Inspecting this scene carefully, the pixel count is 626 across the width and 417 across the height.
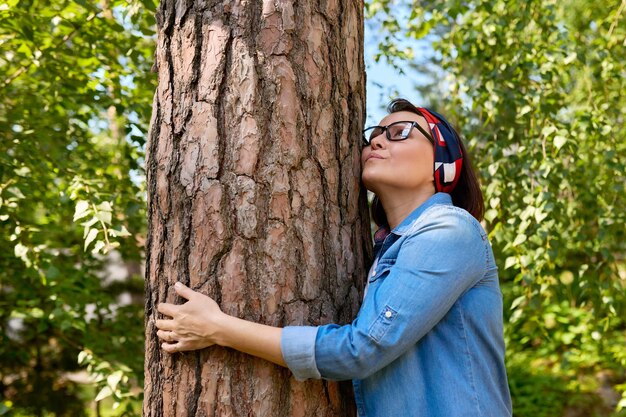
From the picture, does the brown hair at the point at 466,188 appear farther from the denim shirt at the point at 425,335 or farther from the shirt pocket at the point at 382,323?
the shirt pocket at the point at 382,323

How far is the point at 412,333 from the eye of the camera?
1.74m

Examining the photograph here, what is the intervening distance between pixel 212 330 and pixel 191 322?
7 cm

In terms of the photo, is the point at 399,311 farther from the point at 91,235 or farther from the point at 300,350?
the point at 91,235

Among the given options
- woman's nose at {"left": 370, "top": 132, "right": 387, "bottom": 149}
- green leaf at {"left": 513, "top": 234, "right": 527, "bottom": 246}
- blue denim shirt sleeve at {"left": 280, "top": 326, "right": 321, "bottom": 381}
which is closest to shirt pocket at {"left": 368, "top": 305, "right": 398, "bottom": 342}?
blue denim shirt sleeve at {"left": 280, "top": 326, "right": 321, "bottom": 381}

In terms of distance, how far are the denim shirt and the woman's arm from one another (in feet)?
0.15

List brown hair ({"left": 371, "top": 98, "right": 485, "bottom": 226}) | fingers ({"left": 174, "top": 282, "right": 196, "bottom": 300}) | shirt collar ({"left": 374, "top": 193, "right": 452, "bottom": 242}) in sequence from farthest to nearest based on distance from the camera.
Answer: brown hair ({"left": 371, "top": 98, "right": 485, "bottom": 226}) < shirt collar ({"left": 374, "top": 193, "right": 452, "bottom": 242}) < fingers ({"left": 174, "top": 282, "right": 196, "bottom": 300})

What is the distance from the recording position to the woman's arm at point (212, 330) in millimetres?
1779

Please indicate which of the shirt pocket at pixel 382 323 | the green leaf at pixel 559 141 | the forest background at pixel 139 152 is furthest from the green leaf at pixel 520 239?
the shirt pocket at pixel 382 323

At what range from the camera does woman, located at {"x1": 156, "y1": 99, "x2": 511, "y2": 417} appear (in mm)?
1737

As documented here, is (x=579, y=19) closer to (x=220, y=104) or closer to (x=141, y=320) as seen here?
(x=141, y=320)

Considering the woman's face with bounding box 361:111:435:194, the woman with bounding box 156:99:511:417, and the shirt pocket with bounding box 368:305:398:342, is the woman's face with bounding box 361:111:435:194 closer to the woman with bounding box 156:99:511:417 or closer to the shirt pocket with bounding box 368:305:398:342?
the woman with bounding box 156:99:511:417

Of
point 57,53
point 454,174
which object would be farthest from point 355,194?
point 57,53

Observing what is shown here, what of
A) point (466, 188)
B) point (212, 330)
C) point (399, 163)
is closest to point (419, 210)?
point (399, 163)

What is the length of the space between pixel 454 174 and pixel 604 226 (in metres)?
2.16
